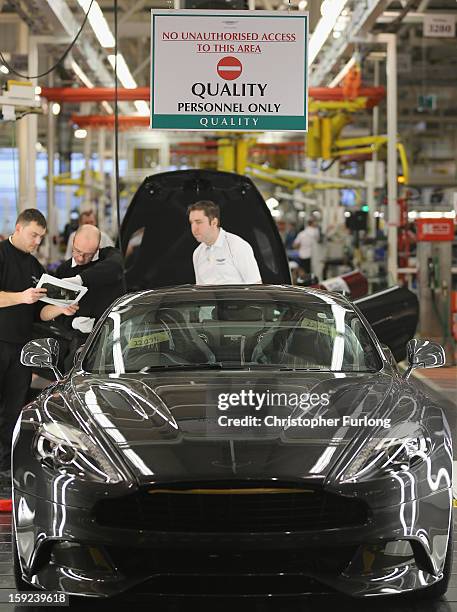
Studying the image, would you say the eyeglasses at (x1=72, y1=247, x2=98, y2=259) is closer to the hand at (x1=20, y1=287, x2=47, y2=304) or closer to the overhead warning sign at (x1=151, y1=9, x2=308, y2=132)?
the hand at (x1=20, y1=287, x2=47, y2=304)

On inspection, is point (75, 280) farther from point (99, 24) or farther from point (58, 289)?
point (99, 24)

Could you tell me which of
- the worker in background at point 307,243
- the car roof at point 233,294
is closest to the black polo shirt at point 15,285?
the car roof at point 233,294

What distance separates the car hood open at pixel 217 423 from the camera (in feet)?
12.0

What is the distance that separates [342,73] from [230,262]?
11827 mm

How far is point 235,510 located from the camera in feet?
11.8

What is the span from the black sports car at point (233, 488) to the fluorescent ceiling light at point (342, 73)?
45.4ft

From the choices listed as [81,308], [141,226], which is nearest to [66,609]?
[81,308]

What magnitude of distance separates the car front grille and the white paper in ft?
9.00

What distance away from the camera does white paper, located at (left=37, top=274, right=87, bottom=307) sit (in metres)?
6.22

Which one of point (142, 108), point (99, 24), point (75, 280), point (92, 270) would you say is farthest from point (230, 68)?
point (142, 108)

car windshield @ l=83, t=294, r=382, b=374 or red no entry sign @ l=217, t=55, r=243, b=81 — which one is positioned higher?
red no entry sign @ l=217, t=55, r=243, b=81

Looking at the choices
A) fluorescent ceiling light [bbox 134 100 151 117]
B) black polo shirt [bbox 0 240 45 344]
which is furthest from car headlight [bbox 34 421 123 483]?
fluorescent ceiling light [bbox 134 100 151 117]

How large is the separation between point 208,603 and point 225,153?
19740 millimetres

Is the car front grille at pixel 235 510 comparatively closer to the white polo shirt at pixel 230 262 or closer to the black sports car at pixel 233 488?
the black sports car at pixel 233 488
